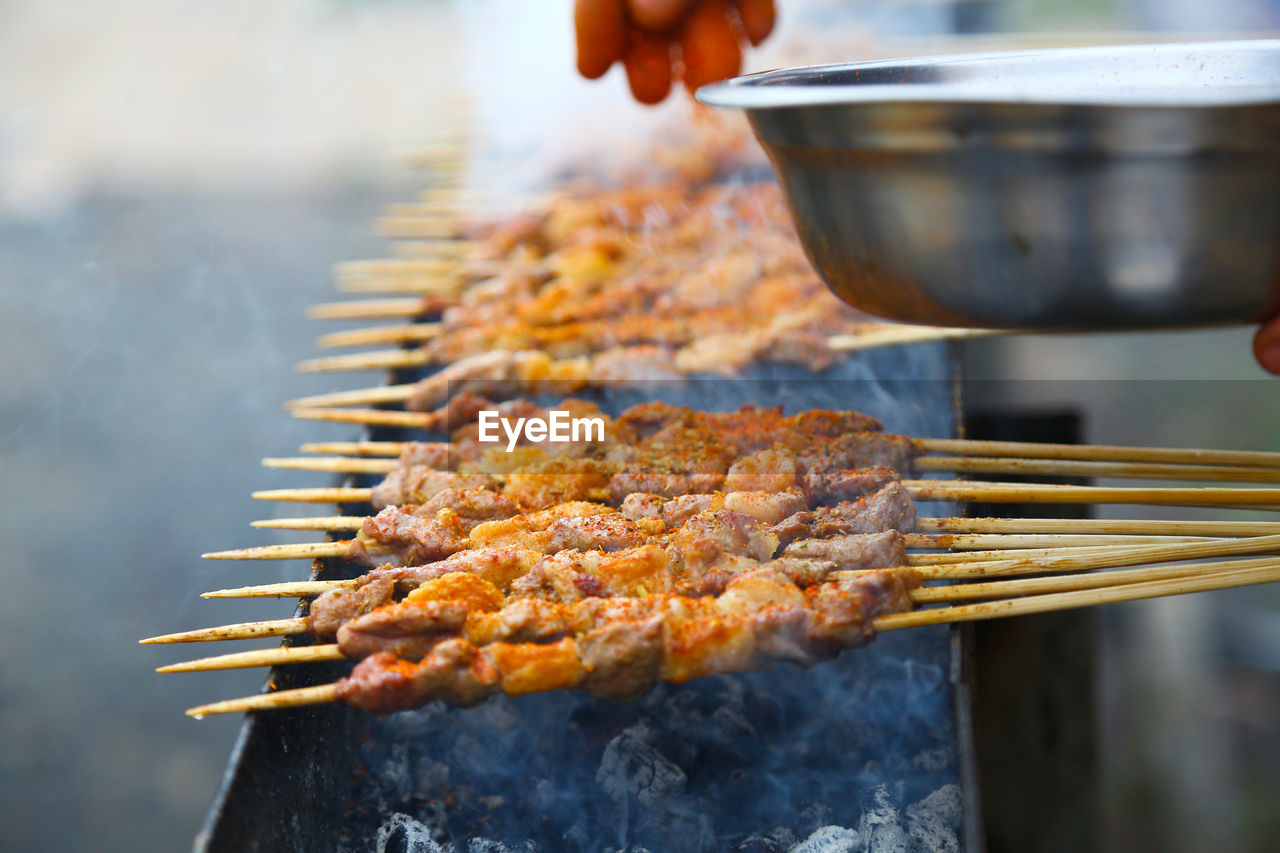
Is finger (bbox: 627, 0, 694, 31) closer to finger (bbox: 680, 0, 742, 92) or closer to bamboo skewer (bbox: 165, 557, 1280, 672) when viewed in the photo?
finger (bbox: 680, 0, 742, 92)

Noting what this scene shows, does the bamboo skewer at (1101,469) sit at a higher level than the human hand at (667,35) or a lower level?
lower

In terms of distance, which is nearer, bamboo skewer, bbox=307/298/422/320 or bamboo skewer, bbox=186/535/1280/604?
bamboo skewer, bbox=186/535/1280/604

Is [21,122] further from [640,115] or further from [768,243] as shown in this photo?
[768,243]

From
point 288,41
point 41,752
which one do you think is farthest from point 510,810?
point 288,41

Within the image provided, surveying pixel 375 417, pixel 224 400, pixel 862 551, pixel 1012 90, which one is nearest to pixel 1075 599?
pixel 862 551

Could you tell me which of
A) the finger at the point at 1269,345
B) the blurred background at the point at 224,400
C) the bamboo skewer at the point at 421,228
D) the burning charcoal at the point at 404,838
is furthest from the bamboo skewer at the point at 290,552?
the bamboo skewer at the point at 421,228

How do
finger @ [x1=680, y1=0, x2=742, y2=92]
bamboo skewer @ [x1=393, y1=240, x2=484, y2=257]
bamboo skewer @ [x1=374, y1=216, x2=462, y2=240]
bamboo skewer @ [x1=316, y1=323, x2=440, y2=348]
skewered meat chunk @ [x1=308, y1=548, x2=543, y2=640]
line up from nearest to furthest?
1. skewered meat chunk @ [x1=308, y1=548, x2=543, y2=640]
2. finger @ [x1=680, y1=0, x2=742, y2=92]
3. bamboo skewer @ [x1=316, y1=323, x2=440, y2=348]
4. bamboo skewer @ [x1=393, y1=240, x2=484, y2=257]
5. bamboo skewer @ [x1=374, y1=216, x2=462, y2=240]

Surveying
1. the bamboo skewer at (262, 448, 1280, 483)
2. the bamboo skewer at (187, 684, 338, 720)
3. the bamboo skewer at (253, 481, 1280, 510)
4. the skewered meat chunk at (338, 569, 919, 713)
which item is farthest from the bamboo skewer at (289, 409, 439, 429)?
the bamboo skewer at (253, 481, 1280, 510)

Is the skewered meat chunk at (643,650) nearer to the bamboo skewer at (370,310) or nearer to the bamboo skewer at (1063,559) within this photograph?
the bamboo skewer at (1063,559)

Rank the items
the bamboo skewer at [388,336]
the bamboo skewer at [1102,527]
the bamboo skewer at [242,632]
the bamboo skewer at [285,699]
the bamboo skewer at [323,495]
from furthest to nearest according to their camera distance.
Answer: the bamboo skewer at [388,336] → the bamboo skewer at [323,495] → the bamboo skewer at [1102,527] → the bamboo skewer at [242,632] → the bamboo skewer at [285,699]
